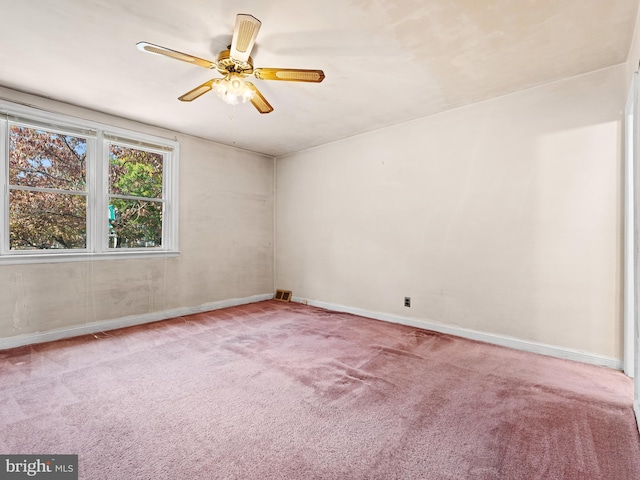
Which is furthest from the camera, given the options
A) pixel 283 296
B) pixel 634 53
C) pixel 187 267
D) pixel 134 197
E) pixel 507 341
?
pixel 283 296

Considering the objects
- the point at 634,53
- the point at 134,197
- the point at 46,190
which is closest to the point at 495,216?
the point at 634,53

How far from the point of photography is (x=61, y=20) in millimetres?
2012

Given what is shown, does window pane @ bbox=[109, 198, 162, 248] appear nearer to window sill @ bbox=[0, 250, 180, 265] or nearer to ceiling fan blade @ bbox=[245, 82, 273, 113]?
window sill @ bbox=[0, 250, 180, 265]

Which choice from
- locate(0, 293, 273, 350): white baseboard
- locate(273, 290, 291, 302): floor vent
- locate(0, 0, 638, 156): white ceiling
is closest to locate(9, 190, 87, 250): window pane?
locate(0, 293, 273, 350): white baseboard

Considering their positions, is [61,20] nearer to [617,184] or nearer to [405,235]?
[405,235]

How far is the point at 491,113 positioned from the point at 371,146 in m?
1.47

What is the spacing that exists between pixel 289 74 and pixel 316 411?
232 cm

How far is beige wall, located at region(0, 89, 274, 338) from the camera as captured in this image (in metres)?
3.17

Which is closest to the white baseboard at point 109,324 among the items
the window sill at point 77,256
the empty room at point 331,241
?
the empty room at point 331,241

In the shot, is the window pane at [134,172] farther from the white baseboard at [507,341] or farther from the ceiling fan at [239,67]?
the white baseboard at [507,341]

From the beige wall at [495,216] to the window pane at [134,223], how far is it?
2.42 metres

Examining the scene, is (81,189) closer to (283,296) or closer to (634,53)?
(283,296)

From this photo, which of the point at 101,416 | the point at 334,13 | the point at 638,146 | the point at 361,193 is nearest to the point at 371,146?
the point at 361,193

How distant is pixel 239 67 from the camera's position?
2.28m
